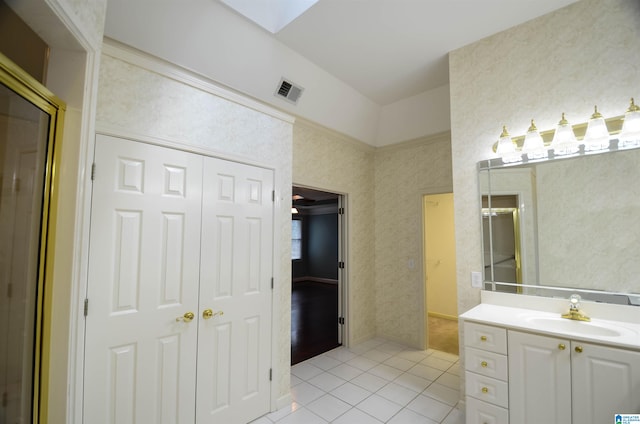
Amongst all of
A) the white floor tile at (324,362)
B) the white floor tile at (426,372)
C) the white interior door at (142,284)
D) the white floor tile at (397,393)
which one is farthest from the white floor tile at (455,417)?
the white interior door at (142,284)

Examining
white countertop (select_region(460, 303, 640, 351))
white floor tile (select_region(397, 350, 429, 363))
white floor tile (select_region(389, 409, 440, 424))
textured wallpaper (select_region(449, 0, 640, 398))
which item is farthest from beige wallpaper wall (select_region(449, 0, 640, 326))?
white floor tile (select_region(397, 350, 429, 363))

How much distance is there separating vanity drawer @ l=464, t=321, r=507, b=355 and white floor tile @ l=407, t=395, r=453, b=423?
37.9 inches

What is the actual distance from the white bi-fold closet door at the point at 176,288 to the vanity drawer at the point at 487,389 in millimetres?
1552

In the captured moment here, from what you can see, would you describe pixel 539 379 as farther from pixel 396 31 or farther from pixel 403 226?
pixel 396 31

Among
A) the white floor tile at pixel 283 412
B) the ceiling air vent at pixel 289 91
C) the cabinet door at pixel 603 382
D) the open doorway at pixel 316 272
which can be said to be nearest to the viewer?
the cabinet door at pixel 603 382

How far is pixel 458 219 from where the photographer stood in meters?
2.48

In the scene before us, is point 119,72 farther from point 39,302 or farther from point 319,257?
point 319,257

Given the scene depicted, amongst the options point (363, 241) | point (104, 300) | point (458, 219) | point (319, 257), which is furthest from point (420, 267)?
point (319, 257)

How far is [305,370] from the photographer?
3.16 meters

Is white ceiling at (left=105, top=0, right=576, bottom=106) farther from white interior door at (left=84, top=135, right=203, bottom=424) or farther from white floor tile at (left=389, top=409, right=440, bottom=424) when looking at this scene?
white floor tile at (left=389, top=409, right=440, bottom=424)

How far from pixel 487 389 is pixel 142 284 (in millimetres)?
2277

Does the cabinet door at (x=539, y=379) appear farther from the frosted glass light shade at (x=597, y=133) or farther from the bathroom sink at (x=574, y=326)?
the frosted glass light shade at (x=597, y=133)

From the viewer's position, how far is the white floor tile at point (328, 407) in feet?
7.66

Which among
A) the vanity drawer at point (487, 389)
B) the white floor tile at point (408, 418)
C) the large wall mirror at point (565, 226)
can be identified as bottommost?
the white floor tile at point (408, 418)
